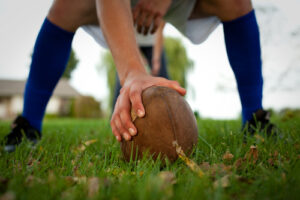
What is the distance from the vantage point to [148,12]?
177cm

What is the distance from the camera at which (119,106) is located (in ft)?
3.70

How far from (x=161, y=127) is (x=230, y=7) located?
4.10ft

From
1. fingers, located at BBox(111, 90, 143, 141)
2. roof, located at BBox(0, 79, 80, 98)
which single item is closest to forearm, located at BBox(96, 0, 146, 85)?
fingers, located at BBox(111, 90, 143, 141)

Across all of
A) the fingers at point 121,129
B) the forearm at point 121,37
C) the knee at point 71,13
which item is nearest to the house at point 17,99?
the knee at point 71,13

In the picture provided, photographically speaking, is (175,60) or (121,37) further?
(175,60)

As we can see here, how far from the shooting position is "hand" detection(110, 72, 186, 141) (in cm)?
109

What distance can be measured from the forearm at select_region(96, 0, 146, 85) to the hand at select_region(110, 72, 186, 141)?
2.7 inches

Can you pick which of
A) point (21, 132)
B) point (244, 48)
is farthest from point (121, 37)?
point (21, 132)

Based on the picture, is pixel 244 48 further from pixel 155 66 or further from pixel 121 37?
pixel 155 66

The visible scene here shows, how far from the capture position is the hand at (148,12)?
175 centimetres

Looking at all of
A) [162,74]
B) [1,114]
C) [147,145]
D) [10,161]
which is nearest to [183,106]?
[147,145]

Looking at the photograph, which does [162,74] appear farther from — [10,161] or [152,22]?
[10,161]

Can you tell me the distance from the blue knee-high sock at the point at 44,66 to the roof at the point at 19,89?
28947 millimetres

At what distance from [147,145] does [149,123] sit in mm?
108
